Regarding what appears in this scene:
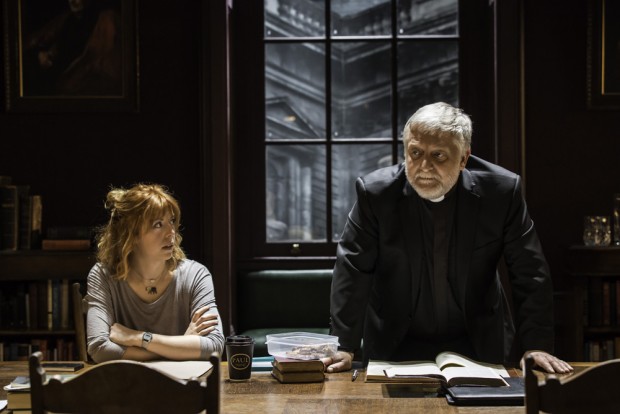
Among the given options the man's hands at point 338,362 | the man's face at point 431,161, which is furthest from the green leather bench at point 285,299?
the man's hands at point 338,362

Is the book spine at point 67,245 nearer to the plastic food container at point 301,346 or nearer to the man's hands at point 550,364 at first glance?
the plastic food container at point 301,346

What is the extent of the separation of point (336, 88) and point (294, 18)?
0.48 m

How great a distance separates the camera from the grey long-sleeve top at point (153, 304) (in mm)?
2910

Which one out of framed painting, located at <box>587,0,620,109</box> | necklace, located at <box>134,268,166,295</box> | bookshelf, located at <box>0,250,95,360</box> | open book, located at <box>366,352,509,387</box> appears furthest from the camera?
framed painting, located at <box>587,0,620,109</box>

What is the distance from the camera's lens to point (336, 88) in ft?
16.6

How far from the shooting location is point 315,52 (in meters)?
5.05

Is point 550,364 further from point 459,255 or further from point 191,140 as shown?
point 191,140

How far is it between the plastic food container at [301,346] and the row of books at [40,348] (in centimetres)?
239

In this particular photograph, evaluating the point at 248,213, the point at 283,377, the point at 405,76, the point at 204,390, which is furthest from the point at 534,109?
the point at 204,390

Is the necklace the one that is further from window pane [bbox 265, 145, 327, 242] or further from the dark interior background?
window pane [bbox 265, 145, 327, 242]

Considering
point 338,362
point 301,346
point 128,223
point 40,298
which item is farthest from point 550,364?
point 40,298

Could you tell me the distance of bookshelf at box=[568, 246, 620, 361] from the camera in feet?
14.8

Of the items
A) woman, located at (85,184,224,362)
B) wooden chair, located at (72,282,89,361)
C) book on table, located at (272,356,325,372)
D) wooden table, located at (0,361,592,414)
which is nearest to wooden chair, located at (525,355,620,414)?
wooden table, located at (0,361,592,414)

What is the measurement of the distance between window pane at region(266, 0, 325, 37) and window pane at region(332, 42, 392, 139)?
171mm
